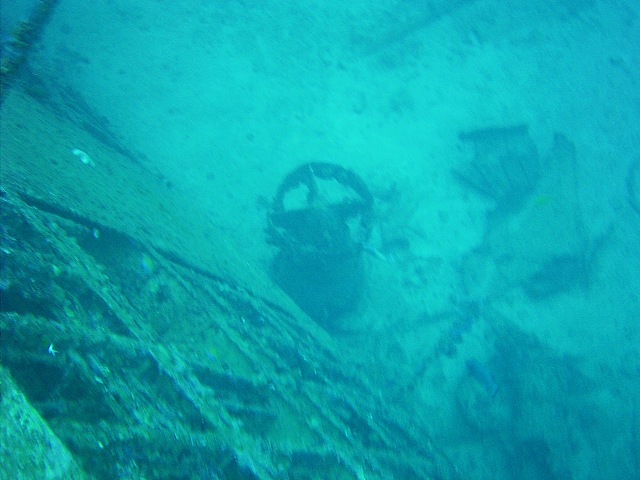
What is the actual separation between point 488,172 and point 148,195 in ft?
24.8

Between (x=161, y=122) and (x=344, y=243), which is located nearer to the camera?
(x=344, y=243)

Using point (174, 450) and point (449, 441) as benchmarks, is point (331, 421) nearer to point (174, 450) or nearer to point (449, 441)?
point (174, 450)

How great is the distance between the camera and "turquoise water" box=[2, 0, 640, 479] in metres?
6.31

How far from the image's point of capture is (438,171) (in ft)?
29.3

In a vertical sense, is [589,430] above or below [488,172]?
below

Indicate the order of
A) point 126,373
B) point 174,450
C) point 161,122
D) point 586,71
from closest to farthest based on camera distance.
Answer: point 174,450
point 126,373
point 161,122
point 586,71

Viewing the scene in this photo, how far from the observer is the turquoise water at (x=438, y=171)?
631 centimetres

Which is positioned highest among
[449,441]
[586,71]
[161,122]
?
[586,71]

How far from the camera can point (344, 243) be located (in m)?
5.46

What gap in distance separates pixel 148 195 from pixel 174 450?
3.33m

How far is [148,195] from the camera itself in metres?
4.48

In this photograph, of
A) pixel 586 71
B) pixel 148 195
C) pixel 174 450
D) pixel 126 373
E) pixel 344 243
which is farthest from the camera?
pixel 586 71

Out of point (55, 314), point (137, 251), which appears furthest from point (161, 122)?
point (55, 314)

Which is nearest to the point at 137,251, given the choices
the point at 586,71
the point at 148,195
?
the point at 148,195
